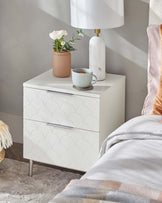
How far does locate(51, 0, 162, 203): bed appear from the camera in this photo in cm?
153

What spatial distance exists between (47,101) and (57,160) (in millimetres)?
383

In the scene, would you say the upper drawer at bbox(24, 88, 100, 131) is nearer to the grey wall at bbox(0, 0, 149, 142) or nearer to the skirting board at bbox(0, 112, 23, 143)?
the grey wall at bbox(0, 0, 149, 142)

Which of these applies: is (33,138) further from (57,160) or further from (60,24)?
(60,24)

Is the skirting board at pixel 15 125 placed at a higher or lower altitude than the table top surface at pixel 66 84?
lower

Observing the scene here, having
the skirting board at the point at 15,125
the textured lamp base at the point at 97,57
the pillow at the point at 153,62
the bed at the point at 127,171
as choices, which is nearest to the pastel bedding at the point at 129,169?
the bed at the point at 127,171

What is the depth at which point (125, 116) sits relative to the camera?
9.73ft

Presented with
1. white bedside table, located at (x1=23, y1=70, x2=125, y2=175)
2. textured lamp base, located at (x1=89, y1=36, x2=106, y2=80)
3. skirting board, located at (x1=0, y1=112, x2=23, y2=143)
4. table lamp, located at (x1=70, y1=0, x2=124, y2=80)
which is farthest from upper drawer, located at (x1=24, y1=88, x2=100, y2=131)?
skirting board, located at (x1=0, y1=112, x2=23, y2=143)

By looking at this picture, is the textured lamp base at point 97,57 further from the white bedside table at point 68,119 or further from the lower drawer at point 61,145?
the lower drawer at point 61,145

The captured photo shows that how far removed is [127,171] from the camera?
1.77 meters

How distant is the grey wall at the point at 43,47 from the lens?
2.80 m

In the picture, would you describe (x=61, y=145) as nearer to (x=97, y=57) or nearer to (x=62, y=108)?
(x=62, y=108)

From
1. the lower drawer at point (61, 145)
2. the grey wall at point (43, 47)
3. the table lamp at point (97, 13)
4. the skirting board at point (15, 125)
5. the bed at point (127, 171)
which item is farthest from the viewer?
the skirting board at point (15, 125)

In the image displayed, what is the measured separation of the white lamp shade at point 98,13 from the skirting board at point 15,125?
1.12m

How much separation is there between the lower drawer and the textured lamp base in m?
0.40
